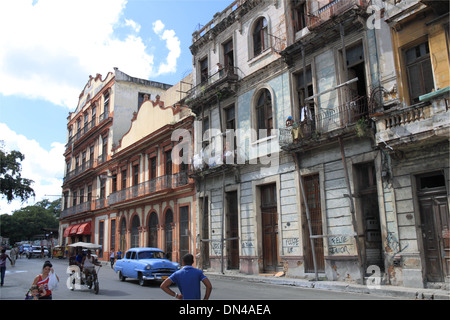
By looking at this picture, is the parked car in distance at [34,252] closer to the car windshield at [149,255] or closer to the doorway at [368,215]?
the car windshield at [149,255]

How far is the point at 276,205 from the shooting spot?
17844 mm

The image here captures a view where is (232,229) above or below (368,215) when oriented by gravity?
below

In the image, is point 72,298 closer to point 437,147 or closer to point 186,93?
point 437,147

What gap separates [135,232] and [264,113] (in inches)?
655

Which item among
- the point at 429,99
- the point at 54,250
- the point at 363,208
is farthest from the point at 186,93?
the point at 54,250

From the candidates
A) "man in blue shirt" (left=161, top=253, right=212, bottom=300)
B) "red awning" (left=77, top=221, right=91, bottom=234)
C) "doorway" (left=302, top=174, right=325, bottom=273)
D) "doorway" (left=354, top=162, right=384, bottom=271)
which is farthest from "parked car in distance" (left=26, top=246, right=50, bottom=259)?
"man in blue shirt" (left=161, top=253, right=212, bottom=300)

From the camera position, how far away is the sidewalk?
34.0ft

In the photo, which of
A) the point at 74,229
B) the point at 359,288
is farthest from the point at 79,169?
the point at 359,288

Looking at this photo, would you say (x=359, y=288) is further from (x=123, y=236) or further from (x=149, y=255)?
(x=123, y=236)

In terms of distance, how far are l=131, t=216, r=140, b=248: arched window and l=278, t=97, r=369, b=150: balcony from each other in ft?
57.0

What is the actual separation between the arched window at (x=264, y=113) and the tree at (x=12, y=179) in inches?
1049

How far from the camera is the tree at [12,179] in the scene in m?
35.7

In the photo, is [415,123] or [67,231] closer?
[415,123]

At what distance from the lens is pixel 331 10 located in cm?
1527
